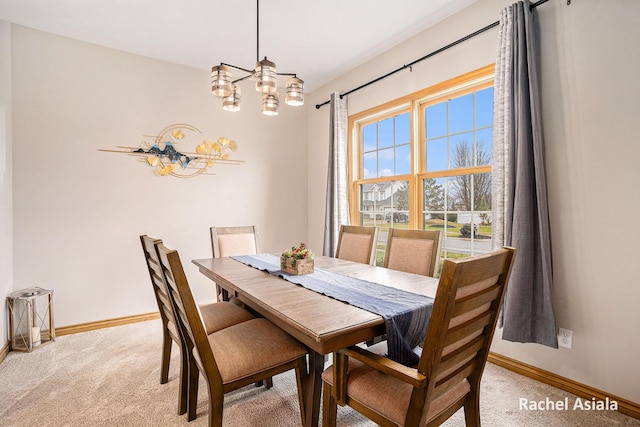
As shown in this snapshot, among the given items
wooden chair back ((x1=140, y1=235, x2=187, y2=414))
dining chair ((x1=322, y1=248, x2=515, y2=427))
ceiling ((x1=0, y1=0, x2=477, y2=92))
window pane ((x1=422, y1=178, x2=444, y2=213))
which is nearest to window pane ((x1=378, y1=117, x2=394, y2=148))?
ceiling ((x1=0, y1=0, x2=477, y2=92))

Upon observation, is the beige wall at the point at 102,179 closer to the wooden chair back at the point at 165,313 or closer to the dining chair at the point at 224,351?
the wooden chair back at the point at 165,313

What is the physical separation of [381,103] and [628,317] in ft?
8.48

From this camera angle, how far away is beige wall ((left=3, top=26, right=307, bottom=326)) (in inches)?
113

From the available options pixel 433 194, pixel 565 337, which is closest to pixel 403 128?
pixel 433 194

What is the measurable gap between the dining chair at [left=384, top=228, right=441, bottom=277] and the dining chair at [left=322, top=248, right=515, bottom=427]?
3.04ft

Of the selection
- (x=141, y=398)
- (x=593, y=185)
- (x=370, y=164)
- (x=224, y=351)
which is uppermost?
(x=370, y=164)

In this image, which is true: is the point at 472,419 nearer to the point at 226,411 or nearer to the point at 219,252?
the point at 226,411

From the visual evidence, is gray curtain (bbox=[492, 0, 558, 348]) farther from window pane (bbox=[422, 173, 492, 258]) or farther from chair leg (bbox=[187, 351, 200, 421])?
chair leg (bbox=[187, 351, 200, 421])

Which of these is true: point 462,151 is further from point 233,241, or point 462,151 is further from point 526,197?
point 233,241

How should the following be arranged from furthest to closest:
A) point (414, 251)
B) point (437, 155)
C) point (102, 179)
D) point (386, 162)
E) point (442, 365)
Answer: point (386, 162)
point (102, 179)
point (437, 155)
point (414, 251)
point (442, 365)

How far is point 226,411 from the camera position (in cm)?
187

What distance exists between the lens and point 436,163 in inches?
118

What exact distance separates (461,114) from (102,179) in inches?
135

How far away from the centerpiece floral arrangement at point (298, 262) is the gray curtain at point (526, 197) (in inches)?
52.1
